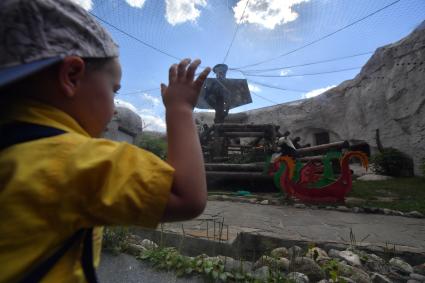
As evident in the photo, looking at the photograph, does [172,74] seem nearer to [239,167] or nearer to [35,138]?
[35,138]

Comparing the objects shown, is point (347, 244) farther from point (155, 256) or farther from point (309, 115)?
point (309, 115)

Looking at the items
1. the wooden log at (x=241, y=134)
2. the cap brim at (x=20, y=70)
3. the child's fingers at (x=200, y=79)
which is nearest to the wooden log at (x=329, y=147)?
the wooden log at (x=241, y=134)

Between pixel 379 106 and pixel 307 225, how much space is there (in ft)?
42.3

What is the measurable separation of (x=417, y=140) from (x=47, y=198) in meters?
12.8

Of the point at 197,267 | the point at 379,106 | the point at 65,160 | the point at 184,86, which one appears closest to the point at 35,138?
the point at 65,160

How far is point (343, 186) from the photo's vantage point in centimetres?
474

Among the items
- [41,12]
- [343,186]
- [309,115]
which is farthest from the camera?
[309,115]

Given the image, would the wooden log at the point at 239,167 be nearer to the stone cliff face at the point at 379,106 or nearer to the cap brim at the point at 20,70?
the cap brim at the point at 20,70

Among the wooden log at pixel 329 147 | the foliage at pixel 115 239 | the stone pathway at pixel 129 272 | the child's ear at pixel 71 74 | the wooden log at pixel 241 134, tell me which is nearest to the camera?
the child's ear at pixel 71 74

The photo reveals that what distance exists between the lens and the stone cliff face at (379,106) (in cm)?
1098

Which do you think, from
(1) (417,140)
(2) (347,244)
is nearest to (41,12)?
(2) (347,244)

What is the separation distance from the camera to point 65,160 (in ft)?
1.84

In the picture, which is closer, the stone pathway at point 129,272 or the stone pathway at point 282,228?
the stone pathway at point 129,272

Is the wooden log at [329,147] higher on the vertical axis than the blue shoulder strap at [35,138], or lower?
A: higher
